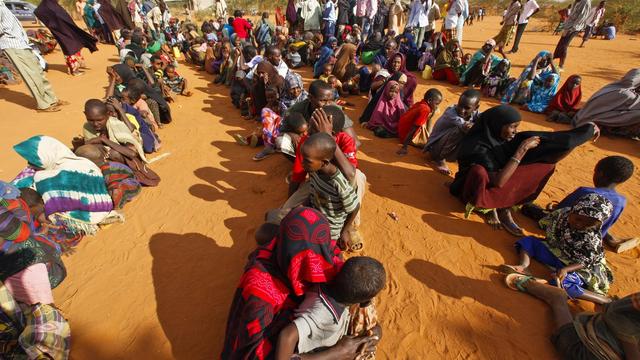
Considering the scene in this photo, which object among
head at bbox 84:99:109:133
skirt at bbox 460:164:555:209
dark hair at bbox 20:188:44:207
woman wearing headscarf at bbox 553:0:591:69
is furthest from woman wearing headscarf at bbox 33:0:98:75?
woman wearing headscarf at bbox 553:0:591:69

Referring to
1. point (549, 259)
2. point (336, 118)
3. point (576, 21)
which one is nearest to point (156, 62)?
point (336, 118)

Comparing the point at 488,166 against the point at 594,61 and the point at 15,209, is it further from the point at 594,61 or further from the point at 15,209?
the point at 594,61

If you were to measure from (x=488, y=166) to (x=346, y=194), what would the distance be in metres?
2.12

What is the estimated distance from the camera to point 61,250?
132 inches

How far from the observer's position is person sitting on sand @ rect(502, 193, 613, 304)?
2.63 metres

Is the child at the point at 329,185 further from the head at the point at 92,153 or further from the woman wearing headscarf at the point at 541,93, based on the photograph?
the woman wearing headscarf at the point at 541,93

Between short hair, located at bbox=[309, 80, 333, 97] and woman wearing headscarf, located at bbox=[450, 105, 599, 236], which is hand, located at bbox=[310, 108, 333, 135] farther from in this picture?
woman wearing headscarf, located at bbox=[450, 105, 599, 236]

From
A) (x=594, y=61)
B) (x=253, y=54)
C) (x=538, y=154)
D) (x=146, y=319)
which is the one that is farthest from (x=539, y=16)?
(x=146, y=319)

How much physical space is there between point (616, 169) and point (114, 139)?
6.18 metres

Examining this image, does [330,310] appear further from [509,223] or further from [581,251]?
[509,223]

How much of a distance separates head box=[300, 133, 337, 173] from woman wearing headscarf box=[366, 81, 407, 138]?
391 centimetres

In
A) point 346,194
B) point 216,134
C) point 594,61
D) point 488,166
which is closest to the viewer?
point 346,194

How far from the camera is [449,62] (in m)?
8.80

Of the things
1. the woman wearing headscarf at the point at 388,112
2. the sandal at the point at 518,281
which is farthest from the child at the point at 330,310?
the woman wearing headscarf at the point at 388,112
